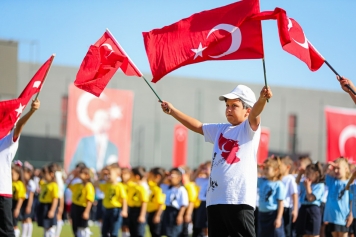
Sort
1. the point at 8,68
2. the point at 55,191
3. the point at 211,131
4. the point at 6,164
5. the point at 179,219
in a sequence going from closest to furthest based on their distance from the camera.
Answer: the point at 211,131 < the point at 6,164 < the point at 179,219 < the point at 55,191 < the point at 8,68

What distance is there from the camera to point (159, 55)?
7875mm

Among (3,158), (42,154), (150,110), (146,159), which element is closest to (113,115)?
(42,154)

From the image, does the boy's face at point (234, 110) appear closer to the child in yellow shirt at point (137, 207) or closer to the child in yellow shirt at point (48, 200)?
the child in yellow shirt at point (137, 207)

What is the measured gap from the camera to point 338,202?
11984mm

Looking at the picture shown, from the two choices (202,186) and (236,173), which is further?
(202,186)

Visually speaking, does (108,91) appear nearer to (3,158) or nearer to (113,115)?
(113,115)

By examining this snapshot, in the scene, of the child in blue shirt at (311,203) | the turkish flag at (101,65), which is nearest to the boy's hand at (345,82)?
the turkish flag at (101,65)

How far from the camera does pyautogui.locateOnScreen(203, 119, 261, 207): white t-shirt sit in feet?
22.1

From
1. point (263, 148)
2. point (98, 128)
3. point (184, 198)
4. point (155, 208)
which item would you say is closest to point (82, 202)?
point (155, 208)

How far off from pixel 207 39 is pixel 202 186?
7.81 metres

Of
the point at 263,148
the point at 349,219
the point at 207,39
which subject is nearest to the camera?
the point at 207,39

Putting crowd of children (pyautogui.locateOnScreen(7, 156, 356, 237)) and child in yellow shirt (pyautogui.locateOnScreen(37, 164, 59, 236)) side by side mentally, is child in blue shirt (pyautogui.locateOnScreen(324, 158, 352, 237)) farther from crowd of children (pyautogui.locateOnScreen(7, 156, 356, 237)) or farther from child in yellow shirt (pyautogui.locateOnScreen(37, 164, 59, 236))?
child in yellow shirt (pyautogui.locateOnScreen(37, 164, 59, 236))

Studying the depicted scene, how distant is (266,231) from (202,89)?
29.8 metres

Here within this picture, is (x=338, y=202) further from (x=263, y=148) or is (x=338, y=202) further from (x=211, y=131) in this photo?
(x=263, y=148)
